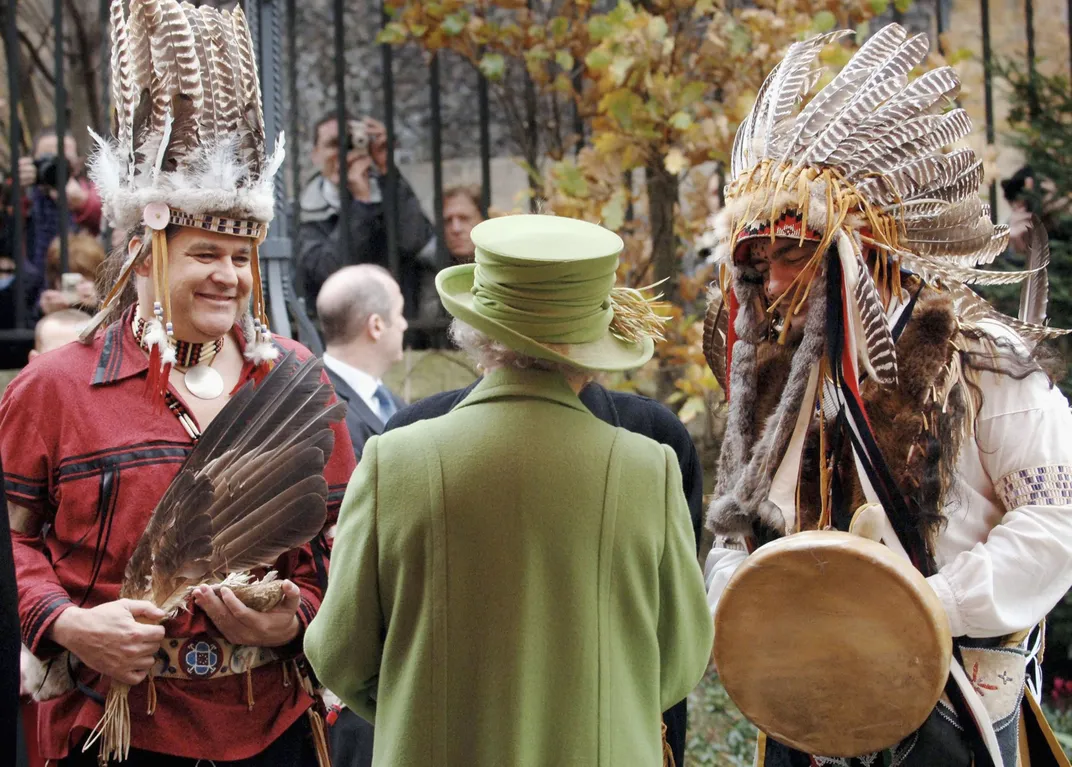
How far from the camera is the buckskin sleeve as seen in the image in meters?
2.72

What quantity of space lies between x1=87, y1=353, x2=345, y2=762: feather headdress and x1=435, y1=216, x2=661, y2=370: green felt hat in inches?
29.9

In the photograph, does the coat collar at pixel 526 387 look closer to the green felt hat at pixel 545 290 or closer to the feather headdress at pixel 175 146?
the green felt hat at pixel 545 290

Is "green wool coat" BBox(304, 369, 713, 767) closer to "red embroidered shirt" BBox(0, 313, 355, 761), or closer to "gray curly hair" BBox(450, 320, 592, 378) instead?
"gray curly hair" BBox(450, 320, 592, 378)

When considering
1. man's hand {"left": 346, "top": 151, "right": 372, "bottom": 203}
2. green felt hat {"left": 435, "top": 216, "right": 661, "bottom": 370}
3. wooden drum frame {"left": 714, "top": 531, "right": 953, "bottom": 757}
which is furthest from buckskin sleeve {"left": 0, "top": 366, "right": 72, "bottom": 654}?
man's hand {"left": 346, "top": 151, "right": 372, "bottom": 203}

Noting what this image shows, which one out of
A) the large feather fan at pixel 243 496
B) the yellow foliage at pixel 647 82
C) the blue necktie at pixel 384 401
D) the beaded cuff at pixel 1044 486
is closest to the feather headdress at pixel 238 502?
the large feather fan at pixel 243 496

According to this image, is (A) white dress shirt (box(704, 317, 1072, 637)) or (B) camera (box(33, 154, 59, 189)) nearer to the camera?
(A) white dress shirt (box(704, 317, 1072, 637))

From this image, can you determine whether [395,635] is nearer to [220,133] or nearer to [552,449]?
[552,449]

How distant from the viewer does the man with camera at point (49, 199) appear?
560 centimetres

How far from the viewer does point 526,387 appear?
219 cm

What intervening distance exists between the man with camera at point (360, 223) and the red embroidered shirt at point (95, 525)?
233 cm

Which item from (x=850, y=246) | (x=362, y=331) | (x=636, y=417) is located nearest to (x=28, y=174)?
(x=362, y=331)

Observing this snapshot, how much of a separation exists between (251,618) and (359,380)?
196cm

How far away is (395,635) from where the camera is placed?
2154 mm

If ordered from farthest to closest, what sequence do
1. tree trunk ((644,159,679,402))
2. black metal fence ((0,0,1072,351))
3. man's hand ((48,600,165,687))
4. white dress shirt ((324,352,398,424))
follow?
tree trunk ((644,159,679,402)) < white dress shirt ((324,352,398,424)) < black metal fence ((0,0,1072,351)) < man's hand ((48,600,165,687))
